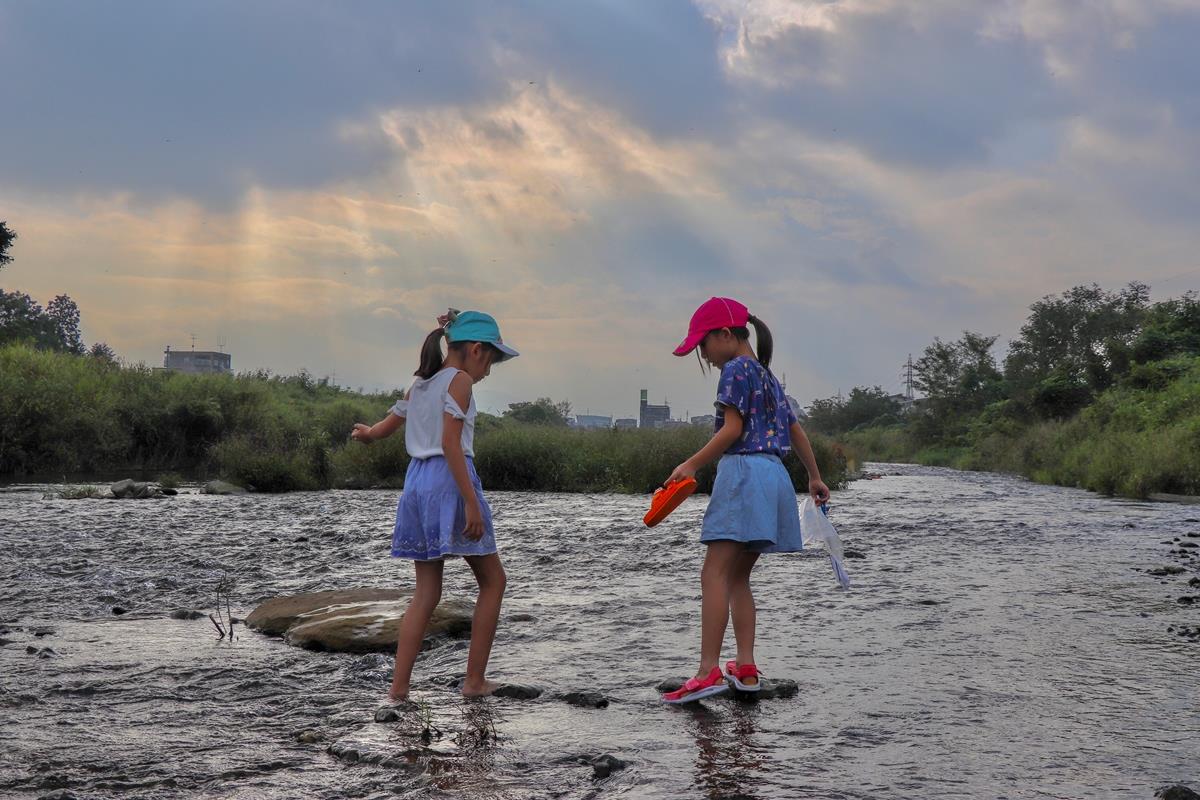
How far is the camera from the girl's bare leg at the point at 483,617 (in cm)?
528

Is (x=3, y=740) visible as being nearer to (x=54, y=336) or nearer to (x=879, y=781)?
(x=879, y=781)

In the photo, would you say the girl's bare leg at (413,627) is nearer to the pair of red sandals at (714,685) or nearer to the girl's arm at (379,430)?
the girl's arm at (379,430)

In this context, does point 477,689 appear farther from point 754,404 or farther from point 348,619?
point 754,404

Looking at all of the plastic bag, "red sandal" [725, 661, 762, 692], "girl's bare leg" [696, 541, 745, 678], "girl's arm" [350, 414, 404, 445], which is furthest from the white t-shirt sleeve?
the plastic bag

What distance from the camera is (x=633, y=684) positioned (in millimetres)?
5648

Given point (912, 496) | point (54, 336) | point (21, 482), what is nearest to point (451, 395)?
Answer: point (912, 496)

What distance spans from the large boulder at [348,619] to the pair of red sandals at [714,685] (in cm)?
234

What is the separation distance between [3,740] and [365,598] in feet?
10.8

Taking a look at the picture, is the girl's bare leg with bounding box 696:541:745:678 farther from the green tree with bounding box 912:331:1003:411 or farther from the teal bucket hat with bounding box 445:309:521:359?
the green tree with bounding box 912:331:1003:411


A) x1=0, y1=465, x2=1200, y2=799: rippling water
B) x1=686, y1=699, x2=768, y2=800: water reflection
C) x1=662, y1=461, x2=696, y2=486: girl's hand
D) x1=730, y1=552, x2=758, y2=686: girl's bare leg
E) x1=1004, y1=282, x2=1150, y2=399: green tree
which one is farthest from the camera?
x1=1004, y1=282, x2=1150, y2=399: green tree

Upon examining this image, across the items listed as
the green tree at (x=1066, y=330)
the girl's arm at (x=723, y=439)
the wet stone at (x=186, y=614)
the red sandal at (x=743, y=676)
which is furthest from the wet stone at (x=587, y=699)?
the green tree at (x=1066, y=330)

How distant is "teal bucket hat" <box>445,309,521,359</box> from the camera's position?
5203 mm

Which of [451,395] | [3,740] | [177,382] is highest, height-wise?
[177,382]

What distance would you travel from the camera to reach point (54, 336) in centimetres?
8038
